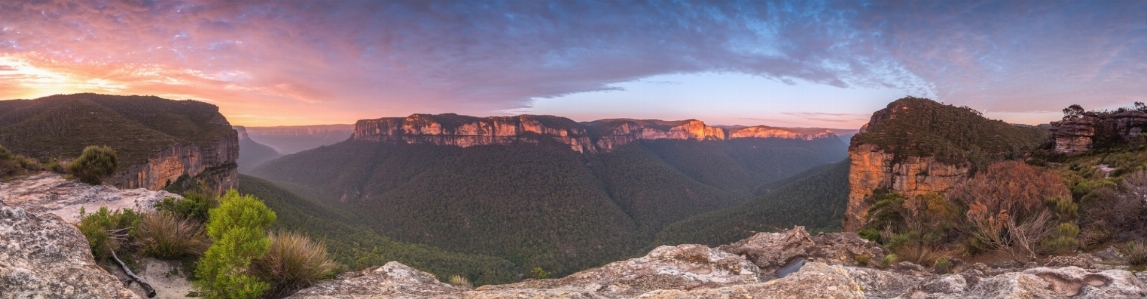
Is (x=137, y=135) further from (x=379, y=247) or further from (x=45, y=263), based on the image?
(x=45, y=263)

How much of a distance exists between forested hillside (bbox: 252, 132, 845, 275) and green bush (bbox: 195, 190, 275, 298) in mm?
52866

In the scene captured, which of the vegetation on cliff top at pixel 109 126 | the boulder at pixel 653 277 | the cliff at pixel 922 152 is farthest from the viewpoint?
the cliff at pixel 922 152

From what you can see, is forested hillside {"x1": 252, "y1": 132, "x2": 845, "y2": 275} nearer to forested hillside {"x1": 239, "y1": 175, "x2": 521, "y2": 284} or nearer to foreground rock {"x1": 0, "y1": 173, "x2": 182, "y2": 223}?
forested hillside {"x1": 239, "y1": 175, "x2": 521, "y2": 284}

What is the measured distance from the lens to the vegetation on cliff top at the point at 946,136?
3286 centimetres

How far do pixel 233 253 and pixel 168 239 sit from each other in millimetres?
2331

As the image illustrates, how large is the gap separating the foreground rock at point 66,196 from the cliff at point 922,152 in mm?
35268

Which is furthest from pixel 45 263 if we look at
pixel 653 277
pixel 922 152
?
pixel 922 152

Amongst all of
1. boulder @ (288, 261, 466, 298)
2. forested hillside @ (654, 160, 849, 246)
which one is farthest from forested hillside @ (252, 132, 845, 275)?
boulder @ (288, 261, 466, 298)

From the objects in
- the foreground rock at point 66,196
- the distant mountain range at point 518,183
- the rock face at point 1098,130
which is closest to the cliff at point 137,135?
the foreground rock at point 66,196

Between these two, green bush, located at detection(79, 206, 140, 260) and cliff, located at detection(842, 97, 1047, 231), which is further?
cliff, located at detection(842, 97, 1047, 231)

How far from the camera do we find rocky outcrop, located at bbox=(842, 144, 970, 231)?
32050 millimetres

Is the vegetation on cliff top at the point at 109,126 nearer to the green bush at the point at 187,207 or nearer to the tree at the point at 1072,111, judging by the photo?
the green bush at the point at 187,207

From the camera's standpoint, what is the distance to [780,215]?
5834cm

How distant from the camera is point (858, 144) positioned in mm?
36750
